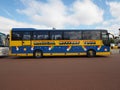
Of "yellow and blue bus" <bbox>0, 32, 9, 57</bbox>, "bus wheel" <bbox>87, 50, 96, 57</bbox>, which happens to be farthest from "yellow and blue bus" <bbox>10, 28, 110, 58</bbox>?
"yellow and blue bus" <bbox>0, 32, 9, 57</bbox>

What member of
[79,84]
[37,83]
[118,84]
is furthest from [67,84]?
[118,84]

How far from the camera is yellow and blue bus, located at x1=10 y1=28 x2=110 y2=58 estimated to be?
18.7 m

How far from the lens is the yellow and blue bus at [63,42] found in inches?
736

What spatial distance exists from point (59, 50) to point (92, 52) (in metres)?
3.48

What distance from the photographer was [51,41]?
738 inches

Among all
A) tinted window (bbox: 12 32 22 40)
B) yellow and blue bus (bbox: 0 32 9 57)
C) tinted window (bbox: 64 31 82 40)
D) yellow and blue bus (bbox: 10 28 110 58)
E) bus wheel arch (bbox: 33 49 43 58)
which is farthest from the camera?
yellow and blue bus (bbox: 0 32 9 57)

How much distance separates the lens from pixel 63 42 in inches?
742

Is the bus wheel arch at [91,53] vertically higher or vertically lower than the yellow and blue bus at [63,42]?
lower

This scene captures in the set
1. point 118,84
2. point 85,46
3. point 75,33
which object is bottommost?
point 118,84

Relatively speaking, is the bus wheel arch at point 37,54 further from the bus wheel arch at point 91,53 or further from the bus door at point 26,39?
→ the bus wheel arch at point 91,53

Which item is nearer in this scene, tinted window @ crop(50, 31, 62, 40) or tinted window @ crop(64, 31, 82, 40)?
tinted window @ crop(50, 31, 62, 40)

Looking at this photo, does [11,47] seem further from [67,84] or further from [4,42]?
[67,84]

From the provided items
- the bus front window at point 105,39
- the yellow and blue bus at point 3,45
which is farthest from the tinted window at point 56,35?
the yellow and blue bus at point 3,45

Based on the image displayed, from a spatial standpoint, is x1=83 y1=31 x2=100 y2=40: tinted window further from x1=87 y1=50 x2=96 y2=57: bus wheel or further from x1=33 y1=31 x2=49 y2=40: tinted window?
x1=33 y1=31 x2=49 y2=40: tinted window
